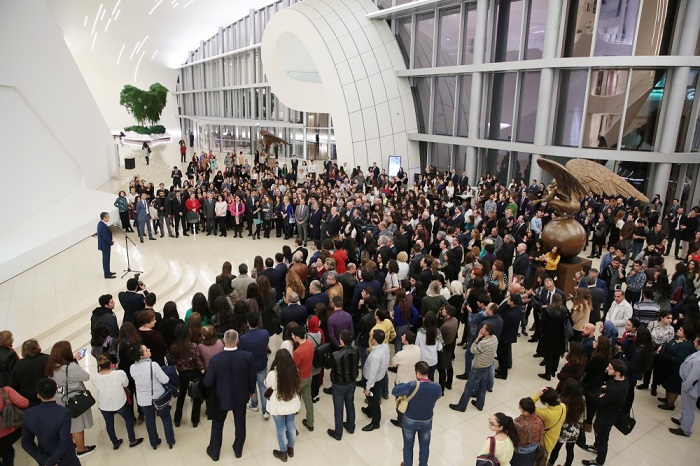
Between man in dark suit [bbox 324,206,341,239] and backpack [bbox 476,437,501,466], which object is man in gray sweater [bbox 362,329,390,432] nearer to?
backpack [bbox 476,437,501,466]

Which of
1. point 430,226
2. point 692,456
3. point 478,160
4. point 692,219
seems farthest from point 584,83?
point 692,456

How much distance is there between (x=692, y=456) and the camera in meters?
5.43

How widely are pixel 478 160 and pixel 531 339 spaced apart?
530 inches

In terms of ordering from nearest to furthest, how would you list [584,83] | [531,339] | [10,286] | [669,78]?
[531,339]
[10,286]
[669,78]
[584,83]

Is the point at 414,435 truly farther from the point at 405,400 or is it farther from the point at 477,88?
the point at 477,88

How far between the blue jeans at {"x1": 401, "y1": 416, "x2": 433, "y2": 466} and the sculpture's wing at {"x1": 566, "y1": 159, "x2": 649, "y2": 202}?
9948mm

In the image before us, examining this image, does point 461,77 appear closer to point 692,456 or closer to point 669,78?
point 669,78

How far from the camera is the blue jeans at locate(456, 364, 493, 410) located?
586cm

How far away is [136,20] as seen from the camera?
139 feet

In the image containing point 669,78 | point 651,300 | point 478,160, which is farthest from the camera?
point 478,160

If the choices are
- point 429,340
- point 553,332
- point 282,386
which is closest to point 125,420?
point 282,386

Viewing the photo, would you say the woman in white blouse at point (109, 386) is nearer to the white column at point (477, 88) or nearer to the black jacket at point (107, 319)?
the black jacket at point (107, 319)

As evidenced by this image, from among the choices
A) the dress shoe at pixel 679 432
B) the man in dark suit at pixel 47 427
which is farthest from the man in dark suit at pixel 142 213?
the dress shoe at pixel 679 432

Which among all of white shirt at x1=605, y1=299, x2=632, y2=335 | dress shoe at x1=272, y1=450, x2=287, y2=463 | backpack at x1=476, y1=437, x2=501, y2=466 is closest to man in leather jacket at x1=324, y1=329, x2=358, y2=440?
dress shoe at x1=272, y1=450, x2=287, y2=463
